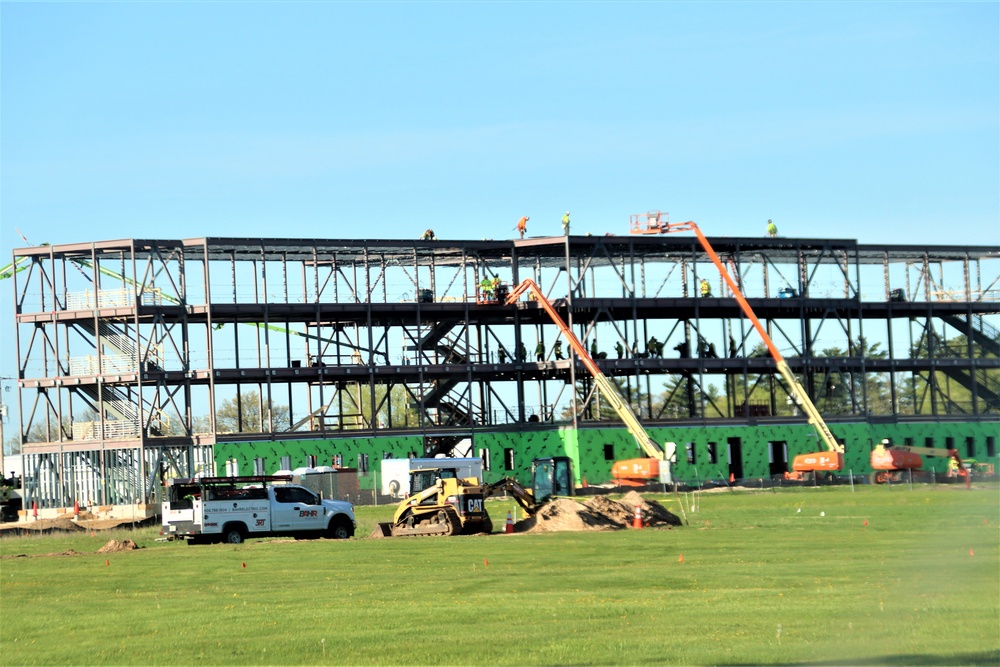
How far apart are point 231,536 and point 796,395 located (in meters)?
49.0

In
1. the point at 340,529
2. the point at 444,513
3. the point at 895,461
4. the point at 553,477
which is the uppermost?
the point at 553,477

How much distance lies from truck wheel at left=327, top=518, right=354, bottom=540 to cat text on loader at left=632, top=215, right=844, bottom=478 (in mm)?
41270

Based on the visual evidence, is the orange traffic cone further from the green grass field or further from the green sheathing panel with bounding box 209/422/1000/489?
the green sheathing panel with bounding box 209/422/1000/489

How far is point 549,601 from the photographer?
66.8 feet

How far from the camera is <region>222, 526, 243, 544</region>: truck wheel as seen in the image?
142 ft

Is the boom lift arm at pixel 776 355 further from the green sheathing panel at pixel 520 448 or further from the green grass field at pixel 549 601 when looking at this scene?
the green grass field at pixel 549 601

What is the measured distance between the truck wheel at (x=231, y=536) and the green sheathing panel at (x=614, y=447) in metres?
29.3

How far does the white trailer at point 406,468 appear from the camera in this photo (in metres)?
66.0

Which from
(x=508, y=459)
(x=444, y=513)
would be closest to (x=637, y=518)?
(x=444, y=513)

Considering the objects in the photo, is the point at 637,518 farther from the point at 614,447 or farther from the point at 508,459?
the point at 508,459

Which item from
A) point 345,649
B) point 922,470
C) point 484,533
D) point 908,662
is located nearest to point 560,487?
point 484,533

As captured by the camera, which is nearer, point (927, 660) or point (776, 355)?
point (927, 660)

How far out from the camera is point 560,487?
189 feet

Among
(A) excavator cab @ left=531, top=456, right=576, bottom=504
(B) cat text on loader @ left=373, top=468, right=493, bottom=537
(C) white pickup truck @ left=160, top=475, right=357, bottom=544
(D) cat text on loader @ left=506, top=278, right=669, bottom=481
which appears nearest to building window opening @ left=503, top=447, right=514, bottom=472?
(D) cat text on loader @ left=506, top=278, right=669, bottom=481
